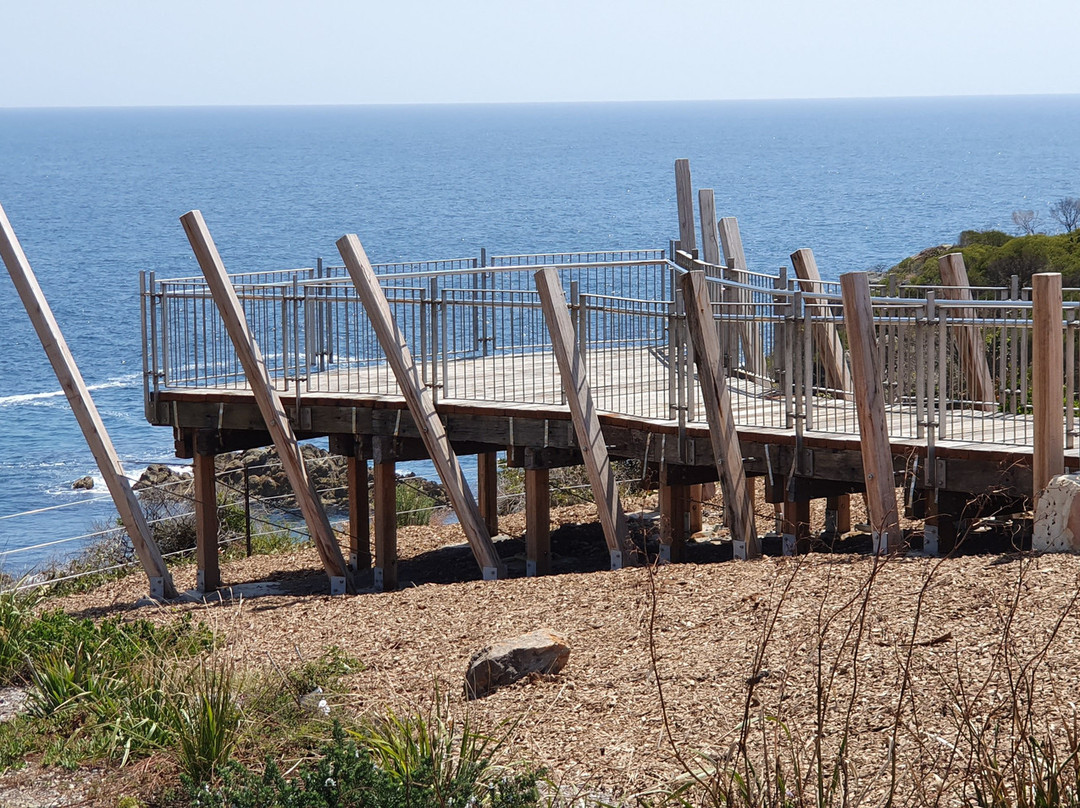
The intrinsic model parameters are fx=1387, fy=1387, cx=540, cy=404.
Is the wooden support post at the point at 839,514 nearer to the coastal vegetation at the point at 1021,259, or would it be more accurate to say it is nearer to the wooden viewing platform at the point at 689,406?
the wooden viewing platform at the point at 689,406

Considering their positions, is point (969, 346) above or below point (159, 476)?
above

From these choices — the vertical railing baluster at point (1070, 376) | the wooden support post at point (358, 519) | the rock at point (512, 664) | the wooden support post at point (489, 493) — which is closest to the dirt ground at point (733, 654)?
the rock at point (512, 664)

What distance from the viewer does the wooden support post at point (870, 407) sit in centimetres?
1028

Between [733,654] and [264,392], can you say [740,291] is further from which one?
[733,654]

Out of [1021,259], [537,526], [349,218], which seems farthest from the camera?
[349,218]

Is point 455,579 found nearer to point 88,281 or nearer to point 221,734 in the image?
point 221,734

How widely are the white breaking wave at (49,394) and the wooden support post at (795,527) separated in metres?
34.7

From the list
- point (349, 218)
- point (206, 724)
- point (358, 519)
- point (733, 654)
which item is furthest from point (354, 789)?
point (349, 218)

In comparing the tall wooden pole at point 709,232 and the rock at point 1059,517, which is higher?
the tall wooden pole at point 709,232

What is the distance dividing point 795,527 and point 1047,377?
3.12m

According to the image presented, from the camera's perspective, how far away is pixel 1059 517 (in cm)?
917

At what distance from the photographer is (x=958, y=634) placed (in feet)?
24.4

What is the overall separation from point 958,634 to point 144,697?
4.72 m

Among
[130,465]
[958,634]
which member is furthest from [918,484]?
[130,465]
